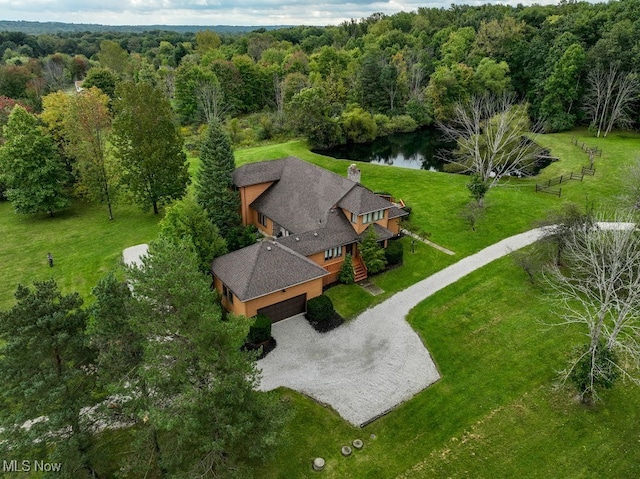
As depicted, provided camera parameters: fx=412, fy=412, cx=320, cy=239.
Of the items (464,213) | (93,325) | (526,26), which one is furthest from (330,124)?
(93,325)

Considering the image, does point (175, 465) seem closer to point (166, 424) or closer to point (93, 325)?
point (166, 424)

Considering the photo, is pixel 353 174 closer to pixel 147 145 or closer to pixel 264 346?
pixel 264 346

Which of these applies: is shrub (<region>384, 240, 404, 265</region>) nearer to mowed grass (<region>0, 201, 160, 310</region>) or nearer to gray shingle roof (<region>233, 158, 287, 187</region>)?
gray shingle roof (<region>233, 158, 287, 187</region>)

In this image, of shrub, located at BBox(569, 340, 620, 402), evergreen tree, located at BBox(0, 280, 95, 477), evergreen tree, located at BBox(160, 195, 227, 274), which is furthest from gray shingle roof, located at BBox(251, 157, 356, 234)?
evergreen tree, located at BBox(0, 280, 95, 477)

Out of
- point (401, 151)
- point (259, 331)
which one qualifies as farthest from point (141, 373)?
point (401, 151)

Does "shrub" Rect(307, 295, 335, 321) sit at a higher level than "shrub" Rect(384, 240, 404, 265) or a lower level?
lower

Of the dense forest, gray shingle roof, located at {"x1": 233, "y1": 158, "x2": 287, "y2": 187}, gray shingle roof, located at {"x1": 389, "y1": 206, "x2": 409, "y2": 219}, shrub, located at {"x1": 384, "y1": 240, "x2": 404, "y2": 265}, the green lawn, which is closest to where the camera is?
the green lawn

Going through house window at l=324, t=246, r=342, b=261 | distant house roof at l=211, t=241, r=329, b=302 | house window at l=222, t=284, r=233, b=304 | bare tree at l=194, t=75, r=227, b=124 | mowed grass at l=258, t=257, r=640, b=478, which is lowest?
mowed grass at l=258, t=257, r=640, b=478

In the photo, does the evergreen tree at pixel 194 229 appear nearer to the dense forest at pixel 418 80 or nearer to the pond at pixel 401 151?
the pond at pixel 401 151

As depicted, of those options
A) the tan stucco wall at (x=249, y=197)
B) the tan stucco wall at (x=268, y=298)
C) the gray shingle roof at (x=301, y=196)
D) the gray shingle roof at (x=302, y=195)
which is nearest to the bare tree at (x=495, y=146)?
the gray shingle roof at (x=302, y=195)
